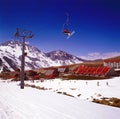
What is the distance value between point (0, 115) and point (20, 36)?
1855 centimetres

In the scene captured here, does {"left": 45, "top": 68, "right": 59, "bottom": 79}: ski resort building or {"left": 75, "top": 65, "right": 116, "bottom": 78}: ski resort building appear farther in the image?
{"left": 45, "top": 68, "right": 59, "bottom": 79}: ski resort building

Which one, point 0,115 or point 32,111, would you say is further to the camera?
point 32,111

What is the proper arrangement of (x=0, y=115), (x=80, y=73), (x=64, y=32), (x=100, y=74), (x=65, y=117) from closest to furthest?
(x=65, y=117) < (x=0, y=115) < (x=64, y=32) < (x=100, y=74) < (x=80, y=73)

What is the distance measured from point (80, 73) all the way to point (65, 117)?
290 ft

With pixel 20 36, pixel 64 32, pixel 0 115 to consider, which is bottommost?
pixel 0 115

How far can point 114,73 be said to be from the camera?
281 feet

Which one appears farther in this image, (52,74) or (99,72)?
(52,74)

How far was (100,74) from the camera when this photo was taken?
83.8 meters

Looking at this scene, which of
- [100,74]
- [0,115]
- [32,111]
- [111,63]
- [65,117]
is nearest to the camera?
[65,117]

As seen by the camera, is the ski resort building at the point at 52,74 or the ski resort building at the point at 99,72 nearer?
the ski resort building at the point at 99,72

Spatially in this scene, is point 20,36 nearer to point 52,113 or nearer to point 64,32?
point 64,32

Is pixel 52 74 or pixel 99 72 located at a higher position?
pixel 99 72

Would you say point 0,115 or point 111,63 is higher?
point 111,63

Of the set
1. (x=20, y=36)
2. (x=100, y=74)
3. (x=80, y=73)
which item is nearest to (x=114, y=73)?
(x=100, y=74)
